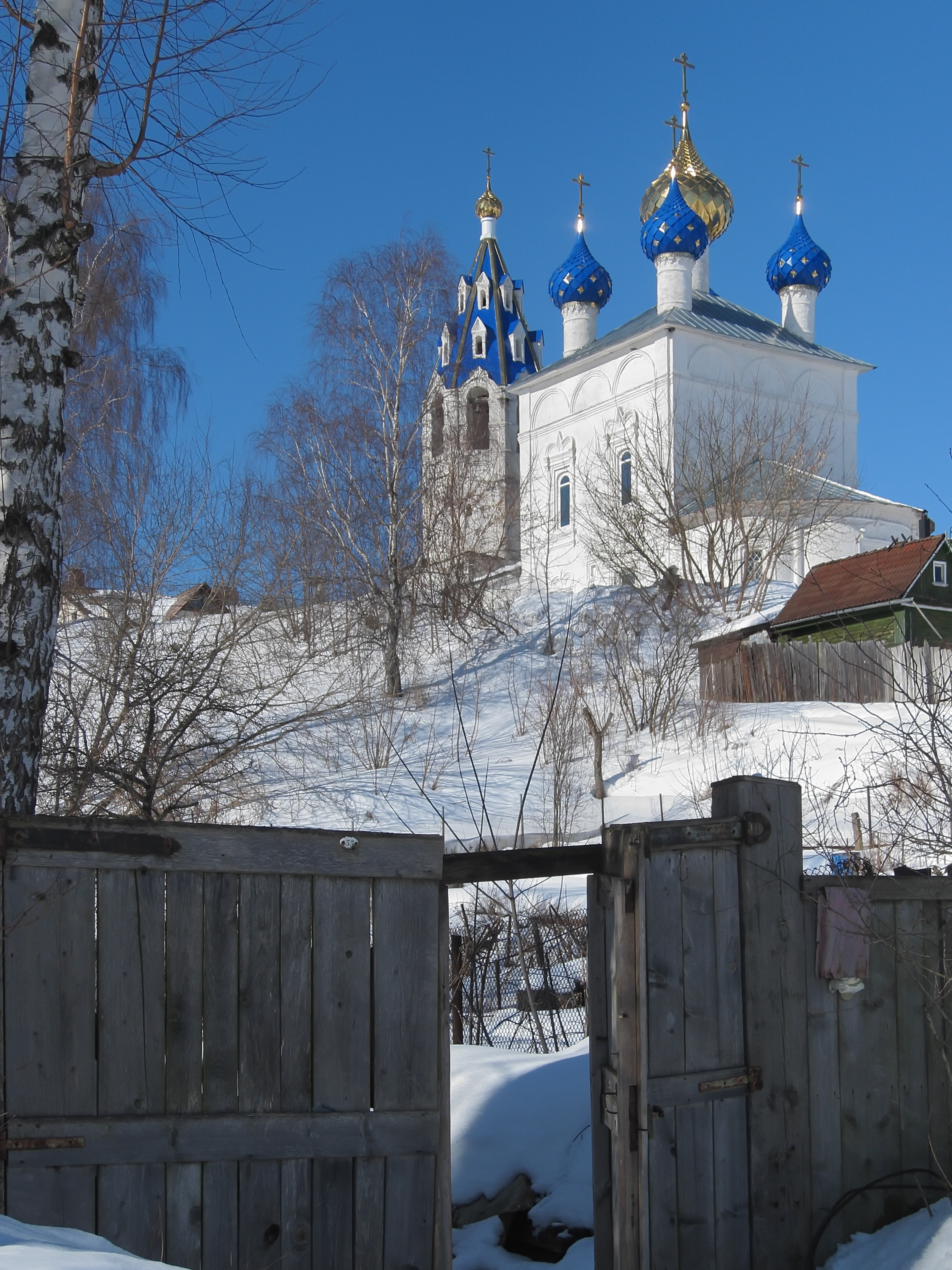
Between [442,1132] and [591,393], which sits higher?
[591,393]

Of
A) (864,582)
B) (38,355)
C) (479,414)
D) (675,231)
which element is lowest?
(38,355)

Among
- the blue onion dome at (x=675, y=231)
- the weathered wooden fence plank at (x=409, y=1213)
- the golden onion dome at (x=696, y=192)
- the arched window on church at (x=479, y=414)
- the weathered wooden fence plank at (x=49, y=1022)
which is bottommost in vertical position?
the weathered wooden fence plank at (x=409, y=1213)

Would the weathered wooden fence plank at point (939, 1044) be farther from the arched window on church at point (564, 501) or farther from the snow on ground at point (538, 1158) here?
the arched window on church at point (564, 501)

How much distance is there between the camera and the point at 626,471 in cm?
3334

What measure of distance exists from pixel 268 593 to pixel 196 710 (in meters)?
6.04

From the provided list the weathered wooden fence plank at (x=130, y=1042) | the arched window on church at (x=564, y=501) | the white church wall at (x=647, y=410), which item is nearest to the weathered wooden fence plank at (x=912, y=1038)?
the weathered wooden fence plank at (x=130, y=1042)

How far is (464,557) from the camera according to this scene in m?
26.1

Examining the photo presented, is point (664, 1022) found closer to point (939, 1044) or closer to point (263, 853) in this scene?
point (939, 1044)

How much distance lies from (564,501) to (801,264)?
10559mm

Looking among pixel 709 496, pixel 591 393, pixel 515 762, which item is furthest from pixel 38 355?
pixel 591 393

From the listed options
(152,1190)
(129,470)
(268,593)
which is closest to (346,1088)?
(152,1190)

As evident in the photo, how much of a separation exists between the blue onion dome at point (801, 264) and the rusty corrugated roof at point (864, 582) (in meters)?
17.5

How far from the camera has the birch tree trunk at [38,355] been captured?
469cm

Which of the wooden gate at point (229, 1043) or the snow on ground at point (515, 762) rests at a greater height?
the snow on ground at point (515, 762)
